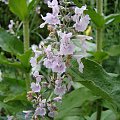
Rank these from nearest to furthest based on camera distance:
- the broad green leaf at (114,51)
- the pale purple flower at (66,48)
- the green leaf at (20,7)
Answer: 1. the pale purple flower at (66,48)
2. the green leaf at (20,7)
3. the broad green leaf at (114,51)

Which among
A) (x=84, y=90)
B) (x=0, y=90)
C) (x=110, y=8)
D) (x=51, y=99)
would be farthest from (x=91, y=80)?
(x=110, y=8)

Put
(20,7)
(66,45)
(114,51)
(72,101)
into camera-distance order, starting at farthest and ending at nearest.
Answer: (114,51), (20,7), (72,101), (66,45)

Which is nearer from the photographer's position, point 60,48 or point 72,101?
point 60,48

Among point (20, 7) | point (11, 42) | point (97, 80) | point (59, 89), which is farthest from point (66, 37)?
point (11, 42)

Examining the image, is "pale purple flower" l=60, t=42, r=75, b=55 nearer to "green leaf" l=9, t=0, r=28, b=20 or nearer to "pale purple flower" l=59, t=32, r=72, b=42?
"pale purple flower" l=59, t=32, r=72, b=42

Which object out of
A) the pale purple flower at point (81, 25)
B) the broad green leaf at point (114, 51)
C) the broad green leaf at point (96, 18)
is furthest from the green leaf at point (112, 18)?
the pale purple flower at point (81, 25)

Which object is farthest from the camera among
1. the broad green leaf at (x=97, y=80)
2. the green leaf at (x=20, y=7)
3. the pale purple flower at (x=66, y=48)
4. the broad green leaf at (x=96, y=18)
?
the green leaf at (x=20, y=7)

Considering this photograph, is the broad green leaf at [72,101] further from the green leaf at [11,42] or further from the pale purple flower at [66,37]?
the pale purple flower at [66,37]


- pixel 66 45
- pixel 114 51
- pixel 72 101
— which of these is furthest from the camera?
pixel 114 51

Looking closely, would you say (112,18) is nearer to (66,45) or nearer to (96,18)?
(96,18)

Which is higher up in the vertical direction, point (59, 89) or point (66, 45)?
point (66, 45)
